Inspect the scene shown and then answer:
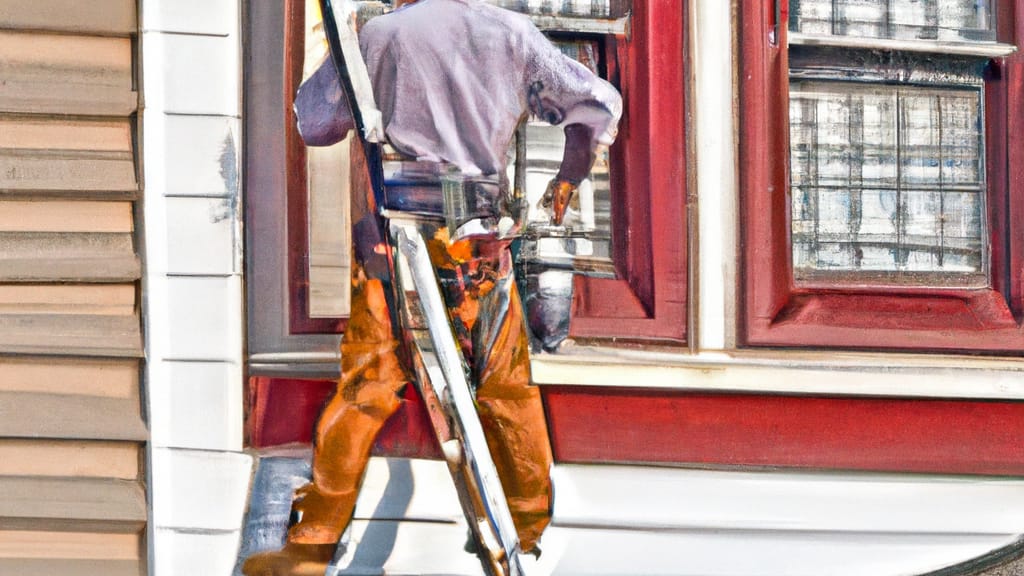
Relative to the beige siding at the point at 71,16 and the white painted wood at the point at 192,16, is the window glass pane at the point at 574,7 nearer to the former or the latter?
the white painted wood at the point at 192,16

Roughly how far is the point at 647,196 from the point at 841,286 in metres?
0.59

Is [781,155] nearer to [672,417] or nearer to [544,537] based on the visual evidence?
[672,417]

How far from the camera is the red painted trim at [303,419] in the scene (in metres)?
2.50

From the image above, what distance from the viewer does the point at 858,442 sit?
2.62 m

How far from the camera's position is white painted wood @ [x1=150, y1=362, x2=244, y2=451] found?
2.47m

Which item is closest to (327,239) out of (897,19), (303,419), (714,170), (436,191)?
(436,191)

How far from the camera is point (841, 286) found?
2646mm

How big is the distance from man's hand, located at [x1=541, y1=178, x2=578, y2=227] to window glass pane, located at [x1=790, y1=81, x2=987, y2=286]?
63 cm

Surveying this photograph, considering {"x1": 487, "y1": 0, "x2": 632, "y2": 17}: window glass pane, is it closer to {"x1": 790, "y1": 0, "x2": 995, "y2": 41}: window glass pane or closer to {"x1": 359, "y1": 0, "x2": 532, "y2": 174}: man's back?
{"x1": 359, "y1": 0, "x2": 532, "y2": 174}: man's back

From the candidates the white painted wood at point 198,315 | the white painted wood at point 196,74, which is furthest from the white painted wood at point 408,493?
the white painted wood at point 196,74

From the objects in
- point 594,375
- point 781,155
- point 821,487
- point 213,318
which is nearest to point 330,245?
point 213,318

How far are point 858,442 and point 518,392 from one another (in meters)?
0.94

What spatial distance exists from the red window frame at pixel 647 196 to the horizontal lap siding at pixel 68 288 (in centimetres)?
119

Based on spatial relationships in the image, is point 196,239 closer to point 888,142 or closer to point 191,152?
point 191,152
